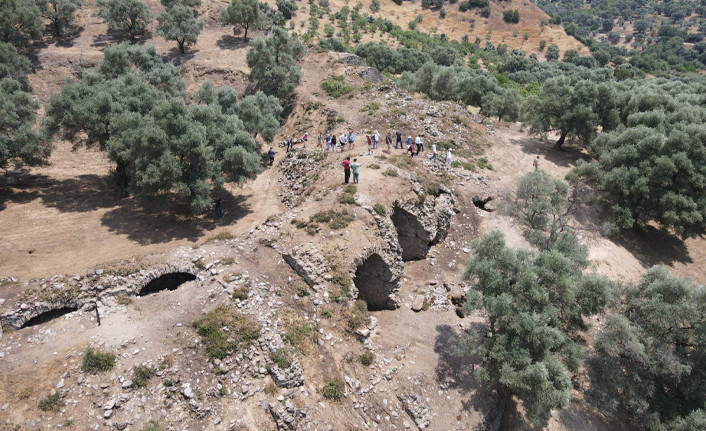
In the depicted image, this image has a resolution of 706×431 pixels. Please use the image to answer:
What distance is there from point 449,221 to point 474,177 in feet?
25.8

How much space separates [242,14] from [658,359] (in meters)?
60.4

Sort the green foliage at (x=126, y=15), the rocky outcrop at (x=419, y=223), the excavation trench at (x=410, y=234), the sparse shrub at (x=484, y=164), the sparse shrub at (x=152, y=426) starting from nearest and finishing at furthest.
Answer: the sparse shrub at (x=152, y=426) < the rocky outcrop at (x=419, y=223) < the excavation trench at (x=410, y=234) < the sparse shrub at (x=484, y=164) < the green foliage at (x=126, y=15)

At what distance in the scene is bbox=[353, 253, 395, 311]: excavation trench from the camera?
23453 millimetres

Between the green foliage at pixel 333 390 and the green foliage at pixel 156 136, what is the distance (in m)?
16.2

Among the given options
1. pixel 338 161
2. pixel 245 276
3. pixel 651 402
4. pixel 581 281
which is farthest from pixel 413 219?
pixel 651 402

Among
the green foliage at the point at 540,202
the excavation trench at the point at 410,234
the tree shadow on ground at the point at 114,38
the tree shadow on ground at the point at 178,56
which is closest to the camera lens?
the excavation trench at the point at 410,234

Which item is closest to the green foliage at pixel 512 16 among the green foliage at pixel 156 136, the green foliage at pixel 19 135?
A: the green foliage at pixel 156 136

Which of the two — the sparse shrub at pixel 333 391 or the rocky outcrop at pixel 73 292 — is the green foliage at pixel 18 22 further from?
the sparse shrub at pixel 333 391

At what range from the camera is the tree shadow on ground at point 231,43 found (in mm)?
57375

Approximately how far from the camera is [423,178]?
98.8ft

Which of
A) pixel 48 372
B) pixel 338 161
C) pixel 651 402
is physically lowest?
pixel 651 402

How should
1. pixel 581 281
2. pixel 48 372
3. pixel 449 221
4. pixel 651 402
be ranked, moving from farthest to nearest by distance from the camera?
pixel 449 221
pixel 581 281
pixel 651 402
pixel 48 372

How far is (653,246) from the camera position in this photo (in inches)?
1341

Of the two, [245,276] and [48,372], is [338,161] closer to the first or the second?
[245,276]
